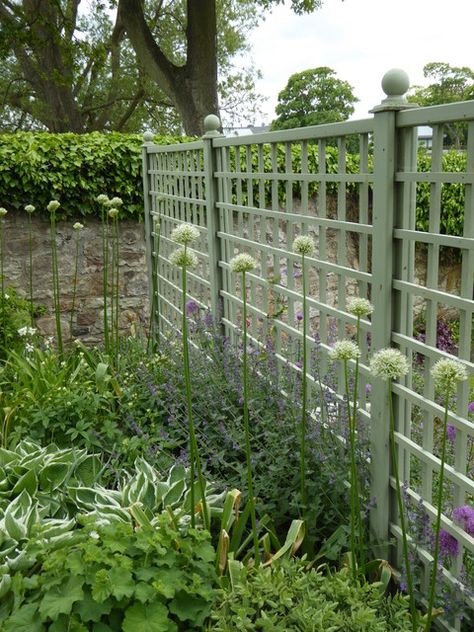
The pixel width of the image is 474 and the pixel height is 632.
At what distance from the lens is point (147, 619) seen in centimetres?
176

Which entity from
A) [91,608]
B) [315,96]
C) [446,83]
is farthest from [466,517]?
[446,83]

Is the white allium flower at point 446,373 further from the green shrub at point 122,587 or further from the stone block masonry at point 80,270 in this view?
the stone block masonry at point 80,270

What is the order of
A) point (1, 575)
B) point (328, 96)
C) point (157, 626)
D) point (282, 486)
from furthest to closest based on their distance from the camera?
Answer: point (328, 96)
point (282, 486)
point (1, 575)
point (157, 626)

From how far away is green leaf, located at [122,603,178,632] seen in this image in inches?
68.4

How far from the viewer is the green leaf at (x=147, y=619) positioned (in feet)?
5.70

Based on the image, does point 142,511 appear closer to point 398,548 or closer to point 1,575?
point 1,575

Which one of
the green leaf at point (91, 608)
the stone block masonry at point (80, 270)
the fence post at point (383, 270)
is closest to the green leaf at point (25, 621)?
the green leaf at point (91, 608)

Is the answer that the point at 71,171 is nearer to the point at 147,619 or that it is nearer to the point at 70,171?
the point at 70,171

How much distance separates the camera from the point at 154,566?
6.33 ft

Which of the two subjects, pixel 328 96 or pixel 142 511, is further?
pixel 328 96

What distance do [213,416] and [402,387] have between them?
0.88m

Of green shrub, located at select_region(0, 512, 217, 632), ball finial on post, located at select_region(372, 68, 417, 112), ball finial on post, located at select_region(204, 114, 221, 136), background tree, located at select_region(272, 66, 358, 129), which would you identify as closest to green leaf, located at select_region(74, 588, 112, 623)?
green shrub, located at select_region(0, 512, 217, 632)

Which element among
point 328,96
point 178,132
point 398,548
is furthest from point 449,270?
point 328,96

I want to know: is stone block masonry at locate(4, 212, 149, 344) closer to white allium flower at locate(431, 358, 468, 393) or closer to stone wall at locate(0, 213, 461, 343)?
stone wall at locate(0, 213, 461, 343)
